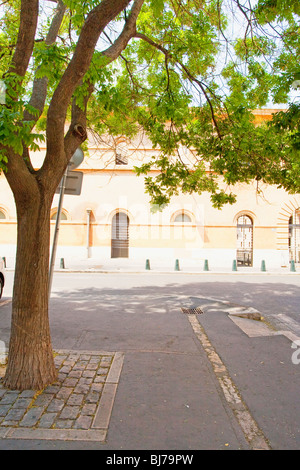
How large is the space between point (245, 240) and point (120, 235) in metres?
8.65

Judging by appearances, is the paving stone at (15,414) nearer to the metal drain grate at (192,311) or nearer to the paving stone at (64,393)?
the paving stone at (64,393)

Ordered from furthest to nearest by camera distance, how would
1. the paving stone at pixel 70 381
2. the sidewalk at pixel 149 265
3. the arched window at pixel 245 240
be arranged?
the arched window at pixel 245 240 → the sidewalk at pixel 149 265 → the paving stone at pixel 70 381

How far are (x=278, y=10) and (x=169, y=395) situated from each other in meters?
5.54

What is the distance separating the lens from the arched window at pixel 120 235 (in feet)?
67.5

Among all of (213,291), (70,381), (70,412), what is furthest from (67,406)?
(213,291)

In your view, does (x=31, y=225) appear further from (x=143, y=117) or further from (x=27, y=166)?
(x=143, y=117)

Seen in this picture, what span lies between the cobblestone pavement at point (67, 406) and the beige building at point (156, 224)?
15.8 metres

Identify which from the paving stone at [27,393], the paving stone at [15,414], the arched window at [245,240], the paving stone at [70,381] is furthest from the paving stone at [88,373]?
the arched window at [245,240]

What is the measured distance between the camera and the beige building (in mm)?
20000

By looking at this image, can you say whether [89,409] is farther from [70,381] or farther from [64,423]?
[70,381]

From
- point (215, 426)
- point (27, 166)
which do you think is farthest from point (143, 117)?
point (215, 426)

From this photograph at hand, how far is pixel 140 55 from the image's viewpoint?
765cm

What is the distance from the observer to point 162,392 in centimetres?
368

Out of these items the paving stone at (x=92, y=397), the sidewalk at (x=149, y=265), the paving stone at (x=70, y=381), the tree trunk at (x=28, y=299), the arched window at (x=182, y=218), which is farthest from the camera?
the arched window at (x=182, y=218)
